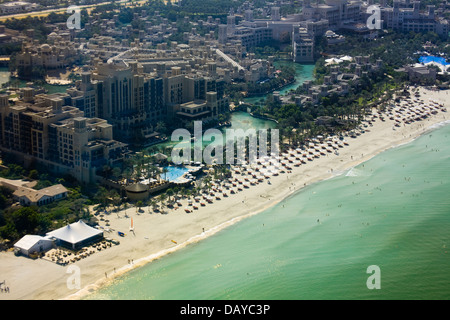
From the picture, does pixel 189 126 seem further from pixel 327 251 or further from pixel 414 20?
pixel 414 20

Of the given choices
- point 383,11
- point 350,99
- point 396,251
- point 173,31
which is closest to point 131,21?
point 173,31

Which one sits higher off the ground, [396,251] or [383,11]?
[383,11]

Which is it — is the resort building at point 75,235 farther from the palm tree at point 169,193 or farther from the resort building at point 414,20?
the resort building at point 414,20

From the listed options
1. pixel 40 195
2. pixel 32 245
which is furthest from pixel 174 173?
pixel 32 245

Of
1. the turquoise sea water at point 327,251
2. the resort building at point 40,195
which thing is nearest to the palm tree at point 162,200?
the turquoise sea water at point 327,251

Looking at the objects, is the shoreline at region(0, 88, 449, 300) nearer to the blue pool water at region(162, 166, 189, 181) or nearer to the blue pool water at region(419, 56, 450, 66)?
the blue pool water at region(162, 166, 189, 181)
